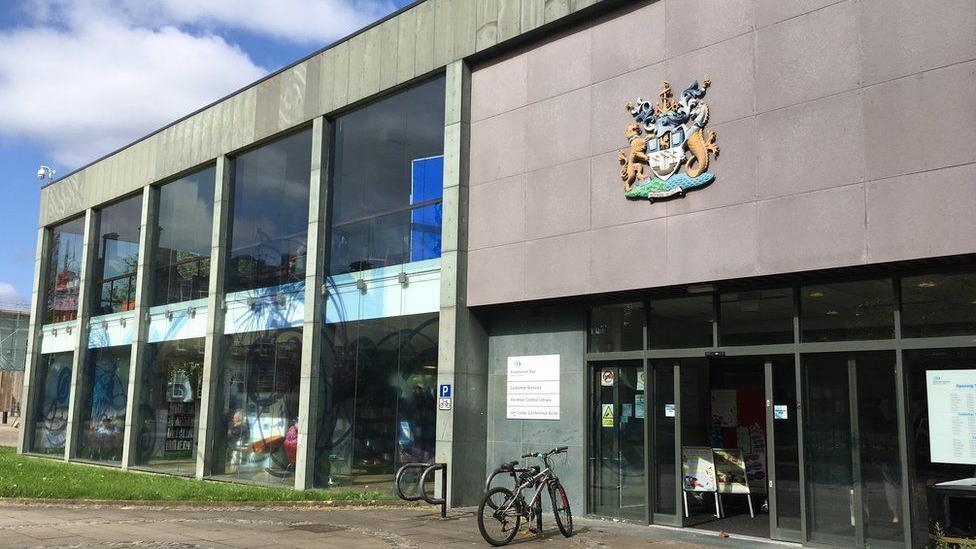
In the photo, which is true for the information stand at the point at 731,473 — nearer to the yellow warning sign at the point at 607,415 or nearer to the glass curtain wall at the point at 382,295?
the yellow warning sign at the point at 607,415

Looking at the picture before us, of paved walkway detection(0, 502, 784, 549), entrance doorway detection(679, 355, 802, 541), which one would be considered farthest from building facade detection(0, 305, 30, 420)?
entrance doorway detection(679, 355, 802, 541)

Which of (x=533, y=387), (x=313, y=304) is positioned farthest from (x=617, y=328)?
(x=313, y=304)

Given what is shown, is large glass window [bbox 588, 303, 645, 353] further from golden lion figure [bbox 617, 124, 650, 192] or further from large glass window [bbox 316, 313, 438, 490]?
large glass window [bbox 316, 313, 438, 490]

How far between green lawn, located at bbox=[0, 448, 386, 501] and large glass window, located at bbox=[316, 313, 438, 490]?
2.15ft

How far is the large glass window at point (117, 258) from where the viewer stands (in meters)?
25.3

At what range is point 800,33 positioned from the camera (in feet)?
38.0

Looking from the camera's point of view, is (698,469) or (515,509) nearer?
(515,509)

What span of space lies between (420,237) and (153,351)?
1083 centimetres

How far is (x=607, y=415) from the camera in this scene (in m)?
14.0

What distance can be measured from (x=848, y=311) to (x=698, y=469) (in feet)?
11.9

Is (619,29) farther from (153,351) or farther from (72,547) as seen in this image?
(153,351)

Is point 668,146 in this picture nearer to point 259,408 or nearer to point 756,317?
point 756,317

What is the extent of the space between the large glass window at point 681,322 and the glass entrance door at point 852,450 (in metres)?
1.64

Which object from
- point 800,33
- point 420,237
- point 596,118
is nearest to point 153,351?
point 420,237
